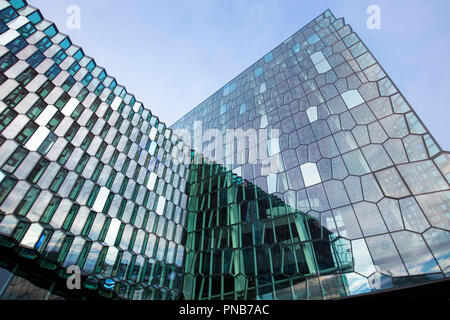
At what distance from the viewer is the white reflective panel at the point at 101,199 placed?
1448cm

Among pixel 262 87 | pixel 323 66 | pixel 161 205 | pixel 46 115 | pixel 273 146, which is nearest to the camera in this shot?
pixel 46 115

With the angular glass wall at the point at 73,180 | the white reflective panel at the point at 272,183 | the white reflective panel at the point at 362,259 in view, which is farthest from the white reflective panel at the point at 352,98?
the angular glass wall at the point at 73,180

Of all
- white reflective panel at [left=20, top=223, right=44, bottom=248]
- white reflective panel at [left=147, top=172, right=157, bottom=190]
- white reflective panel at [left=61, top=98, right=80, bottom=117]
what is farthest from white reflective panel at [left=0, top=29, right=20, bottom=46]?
white reflective panel at [left=147, top=172, right=157, bottom=190]

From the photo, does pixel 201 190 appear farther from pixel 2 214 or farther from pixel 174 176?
pixel 2 214

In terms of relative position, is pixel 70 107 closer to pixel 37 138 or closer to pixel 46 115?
pixel 46 115

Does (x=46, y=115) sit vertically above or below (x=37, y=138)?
above

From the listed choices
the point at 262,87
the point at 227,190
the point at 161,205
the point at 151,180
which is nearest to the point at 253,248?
the point at 227,190

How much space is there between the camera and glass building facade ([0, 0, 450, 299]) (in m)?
11.0

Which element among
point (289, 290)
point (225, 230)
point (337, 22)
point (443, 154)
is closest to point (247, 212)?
point (225, 230)

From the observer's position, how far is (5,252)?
1062 cm

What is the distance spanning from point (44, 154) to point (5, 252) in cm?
494

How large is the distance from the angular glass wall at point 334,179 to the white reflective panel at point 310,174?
7 cm

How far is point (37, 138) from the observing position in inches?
499

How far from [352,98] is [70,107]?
18501mm
